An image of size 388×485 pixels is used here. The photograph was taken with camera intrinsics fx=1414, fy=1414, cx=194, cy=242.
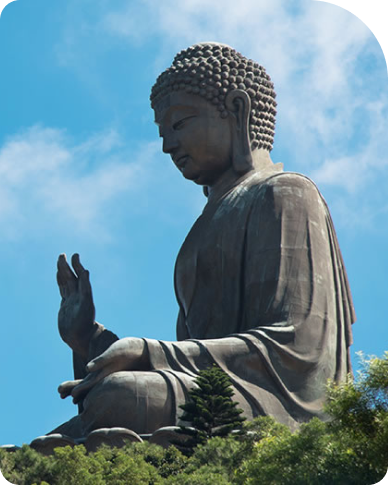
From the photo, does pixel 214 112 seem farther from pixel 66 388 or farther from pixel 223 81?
pixel 66 388

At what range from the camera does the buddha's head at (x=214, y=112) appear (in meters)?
16.6

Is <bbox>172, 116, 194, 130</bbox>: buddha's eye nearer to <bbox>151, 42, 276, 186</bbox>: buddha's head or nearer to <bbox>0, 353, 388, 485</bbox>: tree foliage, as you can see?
<bbox>151, 42, 276, 186</bbox>: buddha's head

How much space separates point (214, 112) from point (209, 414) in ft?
17.5

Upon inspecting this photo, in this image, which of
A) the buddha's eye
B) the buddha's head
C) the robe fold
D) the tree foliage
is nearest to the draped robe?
the robe fold

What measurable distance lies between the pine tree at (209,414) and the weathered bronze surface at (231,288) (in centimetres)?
127

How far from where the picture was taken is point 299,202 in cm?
1574

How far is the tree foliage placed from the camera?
9523 millimetres

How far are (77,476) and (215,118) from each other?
645 centimetres

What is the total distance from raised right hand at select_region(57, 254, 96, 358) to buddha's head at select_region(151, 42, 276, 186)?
1.82 metres

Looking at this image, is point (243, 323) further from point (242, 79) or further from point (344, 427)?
point (344, 427)

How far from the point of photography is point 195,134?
1656cm

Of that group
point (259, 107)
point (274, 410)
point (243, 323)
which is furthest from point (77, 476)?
point (259, 107)

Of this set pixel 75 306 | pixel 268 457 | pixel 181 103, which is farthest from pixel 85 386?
pixel 268 457

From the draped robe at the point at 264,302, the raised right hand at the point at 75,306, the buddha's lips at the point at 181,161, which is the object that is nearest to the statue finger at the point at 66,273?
the raised right hand at the point at 75,306
